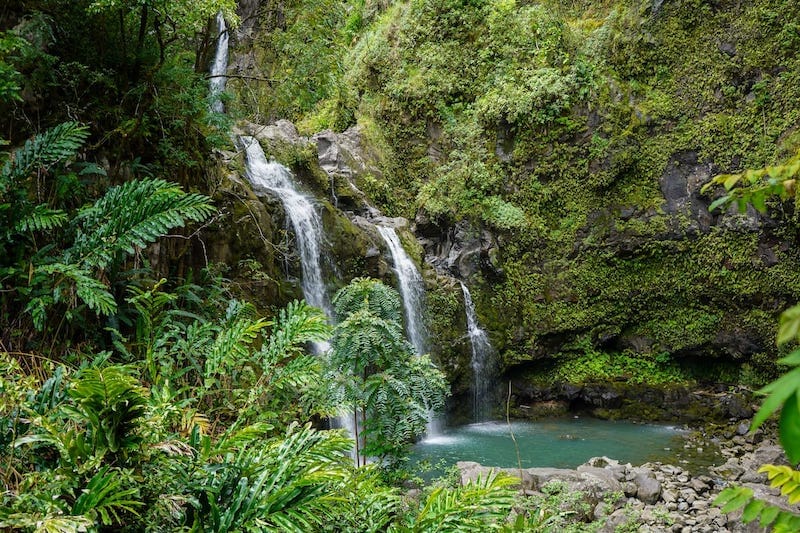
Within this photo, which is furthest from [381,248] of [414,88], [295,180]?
[414,88]

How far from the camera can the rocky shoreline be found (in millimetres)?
4625

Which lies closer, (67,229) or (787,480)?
(787,480)

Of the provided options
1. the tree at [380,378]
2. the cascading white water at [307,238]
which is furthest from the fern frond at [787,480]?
the cascading white water at [307,238]

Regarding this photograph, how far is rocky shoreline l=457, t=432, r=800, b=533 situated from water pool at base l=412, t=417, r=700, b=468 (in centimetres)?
86

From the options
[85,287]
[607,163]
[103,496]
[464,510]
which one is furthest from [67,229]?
[607,163]

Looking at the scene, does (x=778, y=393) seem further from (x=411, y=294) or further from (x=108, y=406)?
(x=411, y=294)

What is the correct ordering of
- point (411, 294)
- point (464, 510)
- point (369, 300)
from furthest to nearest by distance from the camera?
point (411, 294), point (369, 300), point (464, 510)

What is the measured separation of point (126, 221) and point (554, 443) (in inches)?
315

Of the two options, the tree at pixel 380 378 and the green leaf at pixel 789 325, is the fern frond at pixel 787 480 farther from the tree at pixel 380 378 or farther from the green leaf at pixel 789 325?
the tree at pixel 380 378

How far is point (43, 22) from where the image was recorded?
11.8ft

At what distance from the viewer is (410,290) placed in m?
9.49

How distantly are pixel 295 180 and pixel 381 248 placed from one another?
2390mm

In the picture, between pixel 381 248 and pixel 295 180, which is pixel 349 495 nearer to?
pixel 381 248

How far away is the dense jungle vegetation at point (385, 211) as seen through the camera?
1832mm
